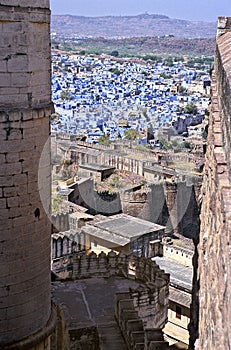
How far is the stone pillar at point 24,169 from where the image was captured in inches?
153

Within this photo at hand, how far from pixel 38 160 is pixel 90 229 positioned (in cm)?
1085

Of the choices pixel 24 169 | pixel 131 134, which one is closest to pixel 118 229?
pixel 24 169

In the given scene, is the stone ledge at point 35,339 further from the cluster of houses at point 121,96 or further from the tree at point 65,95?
the tree at point 65,95

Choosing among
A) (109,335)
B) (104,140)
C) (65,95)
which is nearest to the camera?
(109,335)

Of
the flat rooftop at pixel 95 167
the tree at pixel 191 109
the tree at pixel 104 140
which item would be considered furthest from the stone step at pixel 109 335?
the tree at pixel 191 109

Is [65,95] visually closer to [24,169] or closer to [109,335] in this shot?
[109,335]

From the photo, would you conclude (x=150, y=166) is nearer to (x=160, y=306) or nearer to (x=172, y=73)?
(x=160, y=306)

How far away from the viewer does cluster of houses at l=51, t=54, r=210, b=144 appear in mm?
40125

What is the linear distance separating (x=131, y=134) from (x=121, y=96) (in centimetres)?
3048

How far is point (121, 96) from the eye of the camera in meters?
65.4

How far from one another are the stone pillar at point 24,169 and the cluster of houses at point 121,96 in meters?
15.9

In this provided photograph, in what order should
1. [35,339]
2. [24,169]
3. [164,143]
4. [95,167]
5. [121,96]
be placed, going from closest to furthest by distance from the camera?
[24,169] → [35,339] → [95,167] → [164,143] → [121,96]

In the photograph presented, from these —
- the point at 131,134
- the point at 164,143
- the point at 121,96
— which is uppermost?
the point at 131,134

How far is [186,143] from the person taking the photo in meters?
33.6
